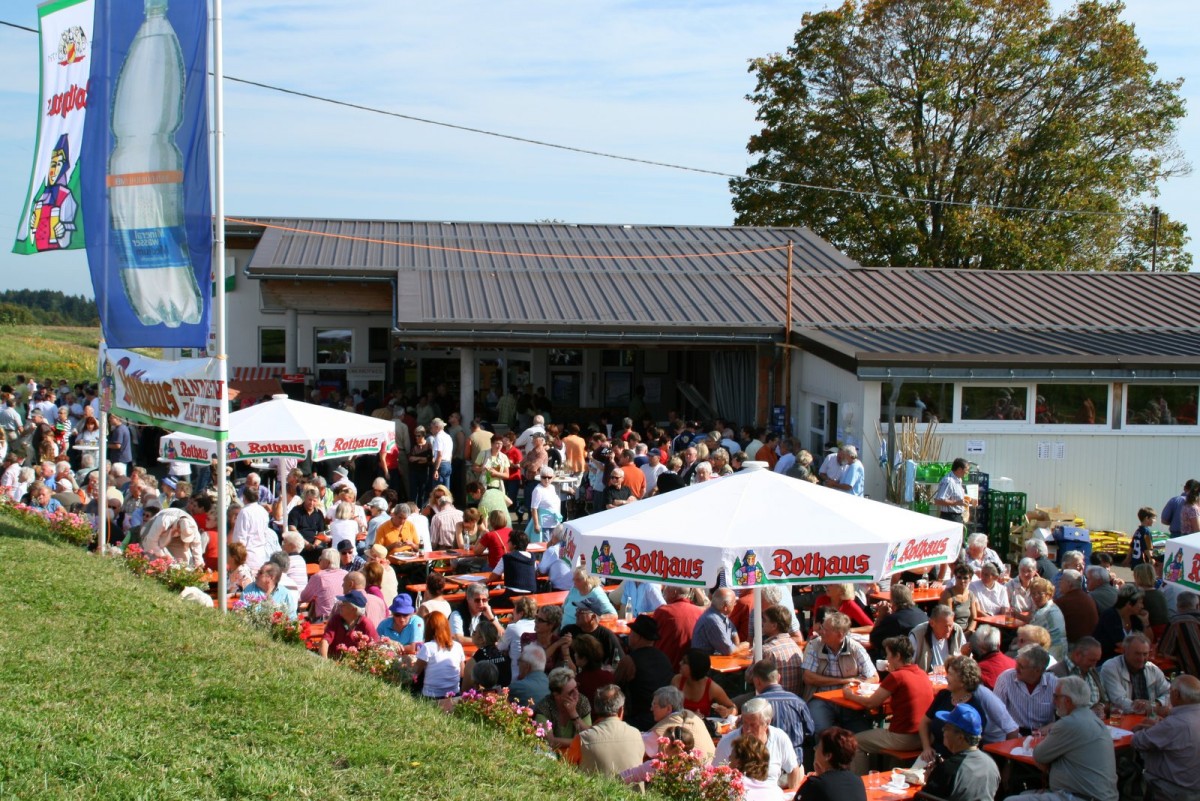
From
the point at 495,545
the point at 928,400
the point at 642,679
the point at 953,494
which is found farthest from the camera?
the point at 928,400

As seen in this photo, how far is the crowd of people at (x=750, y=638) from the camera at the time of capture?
22.8 feet

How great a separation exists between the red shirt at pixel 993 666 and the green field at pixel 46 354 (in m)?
40.0

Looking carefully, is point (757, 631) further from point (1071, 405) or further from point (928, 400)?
point (1071, 405)

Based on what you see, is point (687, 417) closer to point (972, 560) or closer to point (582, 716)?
point (972, 560)

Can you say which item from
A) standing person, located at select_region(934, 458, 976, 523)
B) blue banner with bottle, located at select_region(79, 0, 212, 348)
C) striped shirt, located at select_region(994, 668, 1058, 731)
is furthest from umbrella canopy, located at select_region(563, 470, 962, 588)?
standing person, located at select_region(934, 458, 976, 523)

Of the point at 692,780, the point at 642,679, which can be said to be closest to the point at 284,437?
the point at 642,679

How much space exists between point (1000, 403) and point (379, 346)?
15.7 m

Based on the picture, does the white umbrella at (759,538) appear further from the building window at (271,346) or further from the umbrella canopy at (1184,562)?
the building window at (271,346)

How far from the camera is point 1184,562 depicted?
839 cm

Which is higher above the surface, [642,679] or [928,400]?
[928,400]

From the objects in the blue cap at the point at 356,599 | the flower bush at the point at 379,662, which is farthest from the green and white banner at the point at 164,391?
the flower bush at the point at 379,662

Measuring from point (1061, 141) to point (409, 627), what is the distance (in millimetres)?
31161

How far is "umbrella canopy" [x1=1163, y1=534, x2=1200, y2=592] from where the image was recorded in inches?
325

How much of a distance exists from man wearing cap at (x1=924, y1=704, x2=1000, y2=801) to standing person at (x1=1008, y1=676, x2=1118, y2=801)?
0.32 m
